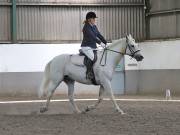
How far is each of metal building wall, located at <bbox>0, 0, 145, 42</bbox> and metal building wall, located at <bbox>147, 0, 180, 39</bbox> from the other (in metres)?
0.65

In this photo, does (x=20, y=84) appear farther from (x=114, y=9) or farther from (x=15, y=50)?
(x=114, y=9)

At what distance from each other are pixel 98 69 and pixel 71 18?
11.4 meters

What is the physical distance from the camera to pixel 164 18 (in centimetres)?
2353

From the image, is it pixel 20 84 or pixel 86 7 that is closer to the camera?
pixel 20 84

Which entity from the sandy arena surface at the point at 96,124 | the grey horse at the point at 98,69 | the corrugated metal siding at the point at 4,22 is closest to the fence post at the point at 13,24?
the corrugated metal siding at the point at 4,22

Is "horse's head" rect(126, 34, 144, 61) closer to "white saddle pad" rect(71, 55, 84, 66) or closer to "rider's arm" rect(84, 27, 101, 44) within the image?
"rider's arm" rect(84, 27, 101, 44)

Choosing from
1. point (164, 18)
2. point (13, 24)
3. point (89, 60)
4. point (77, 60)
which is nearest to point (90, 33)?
point (89, 60)

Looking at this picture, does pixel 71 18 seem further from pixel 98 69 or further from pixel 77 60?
pixel 98 69

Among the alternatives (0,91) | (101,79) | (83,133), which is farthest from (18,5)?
(83,133)

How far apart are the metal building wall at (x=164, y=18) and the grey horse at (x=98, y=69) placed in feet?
32.3

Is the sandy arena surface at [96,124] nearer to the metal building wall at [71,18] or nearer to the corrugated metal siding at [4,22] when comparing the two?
the corrugated metal siding at [4,22]

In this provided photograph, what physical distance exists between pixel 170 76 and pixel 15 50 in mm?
6487

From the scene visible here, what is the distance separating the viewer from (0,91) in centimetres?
2253

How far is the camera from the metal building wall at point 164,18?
22922 millimetres
